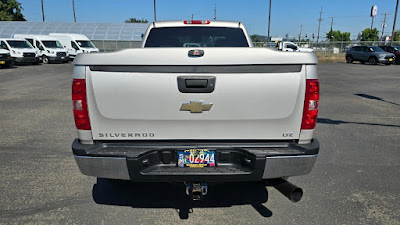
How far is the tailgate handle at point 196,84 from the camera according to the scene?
8.18 ft

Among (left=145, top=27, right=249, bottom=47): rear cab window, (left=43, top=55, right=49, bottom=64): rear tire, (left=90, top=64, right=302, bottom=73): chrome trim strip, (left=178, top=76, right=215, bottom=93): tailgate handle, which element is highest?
(left=145, top=27, right=249, bottom=47): rear cab window

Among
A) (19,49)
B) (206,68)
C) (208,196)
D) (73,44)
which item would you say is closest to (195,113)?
(206,68)

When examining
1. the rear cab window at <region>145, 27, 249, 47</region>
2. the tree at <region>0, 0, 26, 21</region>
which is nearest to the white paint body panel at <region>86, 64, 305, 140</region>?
the rear cab window at <region>145, 27, 249, 47</region>

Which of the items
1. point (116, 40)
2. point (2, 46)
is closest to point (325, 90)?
point (2, 46)

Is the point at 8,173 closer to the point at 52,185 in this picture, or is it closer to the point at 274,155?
the point at 52,185

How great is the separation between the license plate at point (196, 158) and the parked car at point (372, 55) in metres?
27.8

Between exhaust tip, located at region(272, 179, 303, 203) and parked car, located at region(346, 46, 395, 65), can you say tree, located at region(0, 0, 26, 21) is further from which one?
exhaust tip, located at region(272, 179, 303, 203)

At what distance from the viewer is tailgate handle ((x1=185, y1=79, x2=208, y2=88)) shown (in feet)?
8.17

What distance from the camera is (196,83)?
2.49 m

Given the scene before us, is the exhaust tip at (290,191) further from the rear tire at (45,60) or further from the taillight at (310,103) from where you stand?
the rear tire at (45,60)

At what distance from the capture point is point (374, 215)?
3.11 meters

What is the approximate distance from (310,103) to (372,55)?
27666mm

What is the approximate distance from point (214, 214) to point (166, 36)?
2860 mm

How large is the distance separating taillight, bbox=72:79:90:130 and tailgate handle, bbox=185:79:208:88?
879 millimetres
